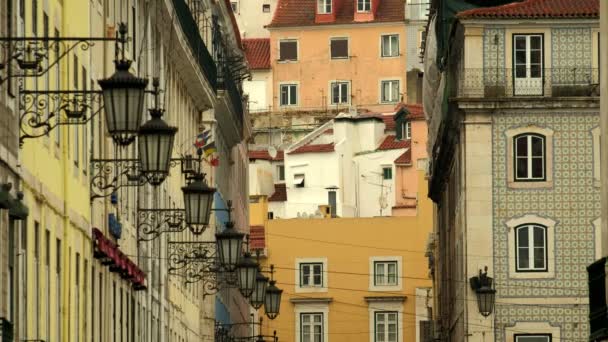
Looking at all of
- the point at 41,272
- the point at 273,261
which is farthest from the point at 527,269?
the point at 273,261

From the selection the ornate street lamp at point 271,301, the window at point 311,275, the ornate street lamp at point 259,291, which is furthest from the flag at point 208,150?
the window at point 311,275

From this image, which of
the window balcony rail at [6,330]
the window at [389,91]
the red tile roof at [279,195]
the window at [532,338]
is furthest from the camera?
the window at [389,91]

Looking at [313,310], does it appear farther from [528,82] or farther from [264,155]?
[528,82]

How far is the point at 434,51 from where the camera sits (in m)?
79.0

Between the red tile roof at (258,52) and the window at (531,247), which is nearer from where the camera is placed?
the window at (531,247)

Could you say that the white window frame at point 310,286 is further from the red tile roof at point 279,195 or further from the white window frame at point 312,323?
the red tile roof at point 279,195

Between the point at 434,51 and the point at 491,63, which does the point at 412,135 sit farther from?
the point at 491,63

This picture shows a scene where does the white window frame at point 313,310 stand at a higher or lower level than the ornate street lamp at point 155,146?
higher

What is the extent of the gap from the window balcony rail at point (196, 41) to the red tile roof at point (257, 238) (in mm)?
40317

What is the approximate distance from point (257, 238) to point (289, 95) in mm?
38695

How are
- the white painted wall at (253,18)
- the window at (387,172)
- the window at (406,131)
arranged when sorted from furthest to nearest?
the white painted wall at (253,18) < the window at (387,172) < the window at (406,131)

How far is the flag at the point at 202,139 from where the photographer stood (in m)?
56.0

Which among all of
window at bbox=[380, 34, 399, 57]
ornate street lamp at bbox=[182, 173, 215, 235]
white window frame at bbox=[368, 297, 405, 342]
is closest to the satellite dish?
window at bbox=[380, 34, 399, 57]

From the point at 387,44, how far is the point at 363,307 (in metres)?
39.9
